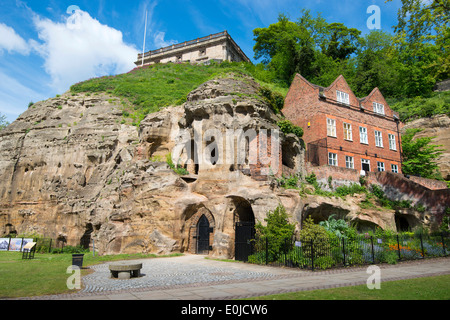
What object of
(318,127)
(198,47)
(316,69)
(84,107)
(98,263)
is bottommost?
(98,263)

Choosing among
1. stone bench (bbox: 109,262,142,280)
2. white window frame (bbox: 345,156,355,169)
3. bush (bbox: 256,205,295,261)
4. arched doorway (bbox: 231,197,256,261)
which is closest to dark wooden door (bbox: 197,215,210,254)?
arched doorway (bbox: 231,197,256,261)

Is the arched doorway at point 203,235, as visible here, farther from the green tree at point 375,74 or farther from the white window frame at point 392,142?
the green tree at point 375,74

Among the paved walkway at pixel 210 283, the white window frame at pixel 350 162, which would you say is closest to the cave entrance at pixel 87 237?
the paved walkway at pixel 210 283

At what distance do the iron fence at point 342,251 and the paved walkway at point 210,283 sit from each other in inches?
41.0

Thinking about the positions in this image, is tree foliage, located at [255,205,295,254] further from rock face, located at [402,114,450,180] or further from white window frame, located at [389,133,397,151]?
rock face, located at [402,114,450,180]

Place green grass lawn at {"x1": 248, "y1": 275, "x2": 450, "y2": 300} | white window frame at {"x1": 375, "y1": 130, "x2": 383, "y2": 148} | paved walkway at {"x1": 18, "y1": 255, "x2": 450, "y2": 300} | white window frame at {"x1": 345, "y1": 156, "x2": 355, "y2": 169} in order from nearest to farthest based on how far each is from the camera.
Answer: green grass lawn at {"x1": 248, "y1": 275, "x2": 450, "y2": 300} → paved walkway at {"x1": 18, "y1": 255, "x2": 450, "y2": 300} → white window frame at {"x1": 345, "y1": 156, "x2": 355, "y2": 169} → white window frame at {"x1": 375, "y1": 130, "x2": 383, "y2": 148}

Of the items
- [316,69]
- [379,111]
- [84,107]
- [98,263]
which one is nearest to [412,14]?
[379,111]

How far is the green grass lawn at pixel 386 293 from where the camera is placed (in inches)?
326

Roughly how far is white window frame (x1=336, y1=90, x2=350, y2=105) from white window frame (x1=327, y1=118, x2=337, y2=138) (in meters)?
3.45

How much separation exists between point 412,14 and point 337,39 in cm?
4161

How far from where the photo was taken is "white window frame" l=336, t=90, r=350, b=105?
34.9m

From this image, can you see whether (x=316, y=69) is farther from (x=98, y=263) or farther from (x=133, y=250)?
(x=98, y=263)

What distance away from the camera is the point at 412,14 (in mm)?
18641

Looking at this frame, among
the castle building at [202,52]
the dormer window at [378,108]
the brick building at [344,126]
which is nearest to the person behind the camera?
the brick building at [344,126]
